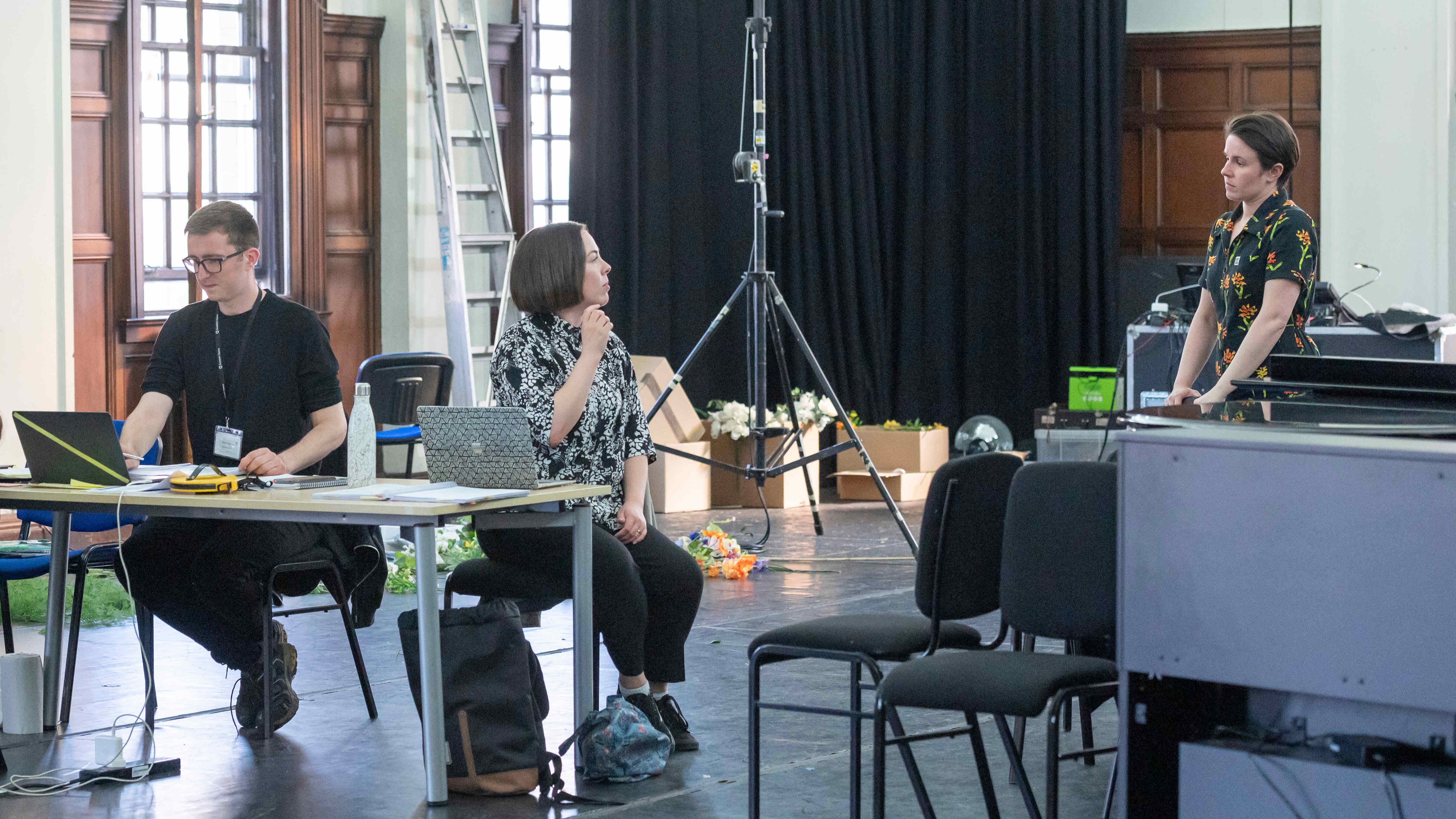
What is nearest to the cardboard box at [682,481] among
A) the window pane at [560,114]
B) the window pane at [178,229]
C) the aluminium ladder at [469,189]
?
the aluminium ladder at [469,189]

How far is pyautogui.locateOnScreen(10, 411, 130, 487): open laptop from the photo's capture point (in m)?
3.29

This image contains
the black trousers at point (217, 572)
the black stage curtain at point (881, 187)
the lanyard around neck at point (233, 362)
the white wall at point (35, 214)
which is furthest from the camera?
the black stage curtain at point (881, 187)

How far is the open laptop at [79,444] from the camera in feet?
10.8

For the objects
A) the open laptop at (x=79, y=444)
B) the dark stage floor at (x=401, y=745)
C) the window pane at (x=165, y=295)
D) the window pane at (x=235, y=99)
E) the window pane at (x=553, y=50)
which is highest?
the window pane at (x=553, y=50)

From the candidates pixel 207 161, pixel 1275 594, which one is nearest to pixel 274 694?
pixel 1275 594

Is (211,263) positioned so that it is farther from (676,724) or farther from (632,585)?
(676,724)

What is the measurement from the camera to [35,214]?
232 inches

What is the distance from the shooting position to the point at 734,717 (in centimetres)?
374

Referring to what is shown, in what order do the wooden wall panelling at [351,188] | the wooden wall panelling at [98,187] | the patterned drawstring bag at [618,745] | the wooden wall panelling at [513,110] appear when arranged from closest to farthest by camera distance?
the patterned drawstring bag at [618,745], the wooden wall panelling at [98,187], the wooden wall panelling at [351,188], the wooden wall panelling at [513,110]

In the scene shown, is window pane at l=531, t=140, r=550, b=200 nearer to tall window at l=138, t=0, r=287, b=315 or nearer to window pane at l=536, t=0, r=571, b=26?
window pane at l=536, t=0, r=571, b=26

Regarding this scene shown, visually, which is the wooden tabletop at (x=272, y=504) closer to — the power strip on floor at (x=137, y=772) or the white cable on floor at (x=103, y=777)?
the white cable on floor at (x=103, y=777)

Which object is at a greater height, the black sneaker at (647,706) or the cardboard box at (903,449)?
the cardboard box at (903,449)

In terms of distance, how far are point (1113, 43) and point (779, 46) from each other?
183 centimetres

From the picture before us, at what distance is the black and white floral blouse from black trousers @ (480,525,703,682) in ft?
0.32
